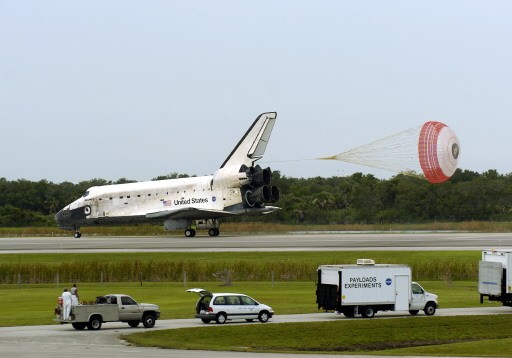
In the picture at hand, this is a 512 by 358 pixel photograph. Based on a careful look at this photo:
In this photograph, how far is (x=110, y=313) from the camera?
122ft

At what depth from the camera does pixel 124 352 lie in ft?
96.3

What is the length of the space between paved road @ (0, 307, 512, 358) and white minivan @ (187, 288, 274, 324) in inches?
14.3

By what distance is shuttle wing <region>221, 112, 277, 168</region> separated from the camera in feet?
300

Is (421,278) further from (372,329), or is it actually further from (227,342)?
(227,342)

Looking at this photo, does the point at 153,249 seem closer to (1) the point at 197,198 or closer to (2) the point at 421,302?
(1) the point at 197,198

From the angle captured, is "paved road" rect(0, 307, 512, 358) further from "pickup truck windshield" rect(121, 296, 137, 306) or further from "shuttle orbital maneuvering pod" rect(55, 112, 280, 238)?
"shuttle orbital maneuvering pod" rect(55, 112, 280, 238)

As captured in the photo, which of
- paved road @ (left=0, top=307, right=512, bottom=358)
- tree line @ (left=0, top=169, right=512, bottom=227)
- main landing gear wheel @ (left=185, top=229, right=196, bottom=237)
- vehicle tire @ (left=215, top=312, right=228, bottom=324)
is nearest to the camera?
paved road @ (left=0, top=307, right=512, bottom=358)

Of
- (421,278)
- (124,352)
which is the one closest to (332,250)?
(421,278)

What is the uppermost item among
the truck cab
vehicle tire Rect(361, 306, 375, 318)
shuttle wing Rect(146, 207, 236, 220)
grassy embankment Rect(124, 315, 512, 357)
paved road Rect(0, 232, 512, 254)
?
shuttle wing Rect(146, 207, 236, 220)

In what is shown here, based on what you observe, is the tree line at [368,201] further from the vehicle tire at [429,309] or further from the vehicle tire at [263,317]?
the vehicle tire at [263,317]

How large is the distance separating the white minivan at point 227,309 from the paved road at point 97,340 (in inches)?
14.3

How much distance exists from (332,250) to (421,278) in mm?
10598

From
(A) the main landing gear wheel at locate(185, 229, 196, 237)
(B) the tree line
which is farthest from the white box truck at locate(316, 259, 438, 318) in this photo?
(B) the tree line

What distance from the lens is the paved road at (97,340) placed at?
1137 inches
